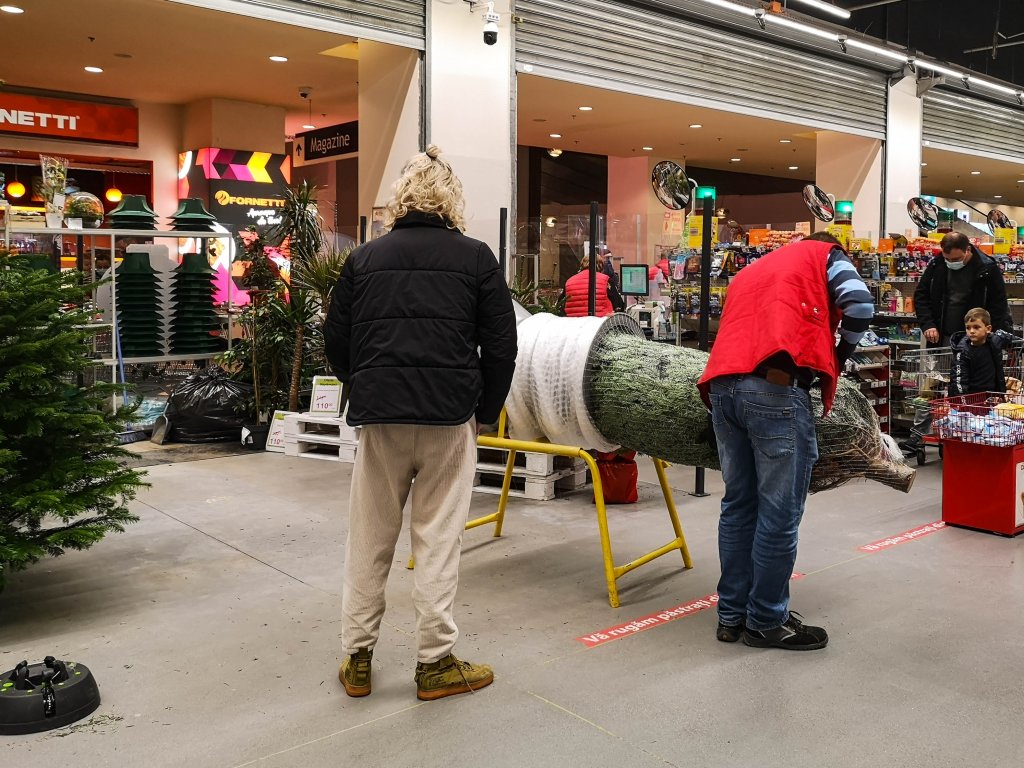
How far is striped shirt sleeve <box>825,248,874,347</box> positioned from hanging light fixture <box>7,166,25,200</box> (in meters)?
11.9

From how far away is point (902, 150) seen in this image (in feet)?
43.9

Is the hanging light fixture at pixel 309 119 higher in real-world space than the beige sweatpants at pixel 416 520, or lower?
higher

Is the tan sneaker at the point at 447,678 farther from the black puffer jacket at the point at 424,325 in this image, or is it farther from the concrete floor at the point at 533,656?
the black puffer jacket at the point at 424,325

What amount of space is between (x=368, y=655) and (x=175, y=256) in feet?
32.1

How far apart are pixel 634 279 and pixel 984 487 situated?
11.6 ft

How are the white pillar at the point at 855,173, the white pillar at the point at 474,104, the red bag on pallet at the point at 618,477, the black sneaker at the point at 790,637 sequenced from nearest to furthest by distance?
the black sneaker at the point at 790,637, the red bag on pallet at the point at 618,477, the white pillar at the point at 474,104, the white pillar at the point at 855,173

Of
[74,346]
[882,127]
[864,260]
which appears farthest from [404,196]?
[882,127]

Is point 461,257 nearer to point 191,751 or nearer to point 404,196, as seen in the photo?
point 404,196

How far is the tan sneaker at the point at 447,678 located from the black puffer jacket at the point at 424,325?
0.74 m

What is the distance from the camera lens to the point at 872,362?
721cm

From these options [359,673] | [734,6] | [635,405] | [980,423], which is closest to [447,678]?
[359,673]

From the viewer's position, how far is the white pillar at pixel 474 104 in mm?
7859

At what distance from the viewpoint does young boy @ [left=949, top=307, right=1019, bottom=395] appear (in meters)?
5.84

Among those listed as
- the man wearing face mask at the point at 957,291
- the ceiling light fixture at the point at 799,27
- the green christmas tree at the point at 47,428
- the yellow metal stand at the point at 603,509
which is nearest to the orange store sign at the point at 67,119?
the ceiling light fixture at the point at 799,27
